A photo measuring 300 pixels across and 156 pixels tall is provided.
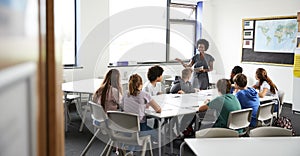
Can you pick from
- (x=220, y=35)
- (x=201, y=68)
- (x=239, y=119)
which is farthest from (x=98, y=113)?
(x=220, y=35)

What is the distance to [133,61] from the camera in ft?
23.1

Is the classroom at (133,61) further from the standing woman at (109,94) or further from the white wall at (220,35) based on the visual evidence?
the standing woman at (109,94)

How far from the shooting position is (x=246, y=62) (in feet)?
24.7

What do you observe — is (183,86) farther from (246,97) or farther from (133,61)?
(133,61)

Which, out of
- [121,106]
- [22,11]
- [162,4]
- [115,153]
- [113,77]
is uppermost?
[162,4]

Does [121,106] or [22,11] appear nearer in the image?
[22,11]

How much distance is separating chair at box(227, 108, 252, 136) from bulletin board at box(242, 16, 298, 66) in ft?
12.0

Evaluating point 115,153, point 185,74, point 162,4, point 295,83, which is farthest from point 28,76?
point 162,4

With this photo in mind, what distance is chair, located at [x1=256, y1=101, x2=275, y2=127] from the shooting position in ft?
11.8

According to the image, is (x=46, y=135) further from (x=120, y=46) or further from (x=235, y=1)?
(x=235, y=1)

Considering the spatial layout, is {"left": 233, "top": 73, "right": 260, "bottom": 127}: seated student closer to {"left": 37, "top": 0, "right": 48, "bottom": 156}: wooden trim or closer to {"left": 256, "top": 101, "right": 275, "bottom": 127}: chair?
{"left": 256, "top": 101, "right": 275, "bottom": 127}: chair

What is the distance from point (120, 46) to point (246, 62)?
10.0 feet

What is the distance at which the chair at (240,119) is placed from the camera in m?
3.22

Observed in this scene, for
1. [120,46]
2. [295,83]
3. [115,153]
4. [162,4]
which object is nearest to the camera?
[115,153]
